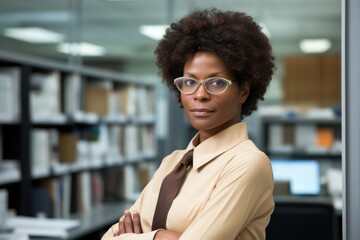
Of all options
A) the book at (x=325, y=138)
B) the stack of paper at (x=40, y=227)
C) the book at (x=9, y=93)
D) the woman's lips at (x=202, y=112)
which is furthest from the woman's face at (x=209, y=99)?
the book at (x=325, y=138)

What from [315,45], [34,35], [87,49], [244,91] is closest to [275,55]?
[244,91]

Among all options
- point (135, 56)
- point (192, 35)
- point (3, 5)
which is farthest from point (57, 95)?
point (135, 56)

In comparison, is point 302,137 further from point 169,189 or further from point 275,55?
point 169,189

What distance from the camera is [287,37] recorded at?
36.8 feet

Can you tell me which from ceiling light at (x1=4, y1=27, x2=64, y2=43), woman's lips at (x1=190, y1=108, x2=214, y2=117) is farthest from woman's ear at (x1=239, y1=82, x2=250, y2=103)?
ceiling light at (x1=4, y1=27, x2=64, y2=43)

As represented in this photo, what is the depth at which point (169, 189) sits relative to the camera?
1.42m

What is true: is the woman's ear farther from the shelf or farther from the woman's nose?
the shelf

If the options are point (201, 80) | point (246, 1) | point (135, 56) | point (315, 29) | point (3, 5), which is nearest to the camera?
point (201, 80)

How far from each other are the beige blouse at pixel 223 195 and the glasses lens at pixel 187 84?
0.45 feet

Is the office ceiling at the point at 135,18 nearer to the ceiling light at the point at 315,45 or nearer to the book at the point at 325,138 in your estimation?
the ceiling light at the point at 315,45

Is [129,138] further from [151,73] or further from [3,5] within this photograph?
[151,73]

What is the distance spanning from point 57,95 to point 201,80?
2801mm

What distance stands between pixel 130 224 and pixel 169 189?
0.55 ft

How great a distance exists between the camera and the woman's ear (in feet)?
4.73
